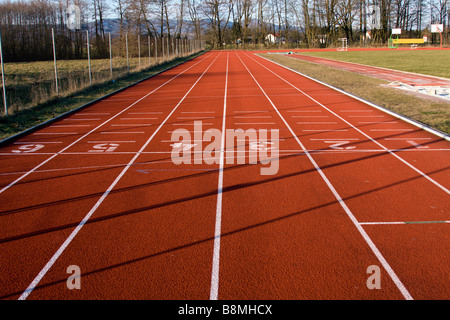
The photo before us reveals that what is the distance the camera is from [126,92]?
20.2 m

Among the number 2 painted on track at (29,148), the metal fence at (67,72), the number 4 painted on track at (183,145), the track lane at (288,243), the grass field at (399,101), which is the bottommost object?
the track lane at (288,243)

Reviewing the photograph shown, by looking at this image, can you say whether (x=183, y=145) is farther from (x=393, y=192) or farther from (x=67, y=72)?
(x=67, y=72)

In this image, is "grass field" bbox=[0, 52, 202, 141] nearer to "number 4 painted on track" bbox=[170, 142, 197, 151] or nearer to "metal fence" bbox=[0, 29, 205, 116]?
"metal fence" bbox=[0, 29, 205, 116]

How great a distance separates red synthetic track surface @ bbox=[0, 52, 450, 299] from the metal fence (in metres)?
5.90

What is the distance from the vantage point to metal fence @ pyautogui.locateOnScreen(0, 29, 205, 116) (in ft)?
56.6

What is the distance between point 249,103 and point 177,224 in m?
11.1

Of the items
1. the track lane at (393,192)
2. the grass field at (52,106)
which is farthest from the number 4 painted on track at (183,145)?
the grass field at (52,106)

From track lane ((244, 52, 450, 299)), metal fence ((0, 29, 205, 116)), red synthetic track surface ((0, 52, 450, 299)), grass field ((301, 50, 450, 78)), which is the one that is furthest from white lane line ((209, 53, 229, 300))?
grass field ((301, 50, 450, 78))

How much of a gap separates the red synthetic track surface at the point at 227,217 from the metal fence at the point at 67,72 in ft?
19.3

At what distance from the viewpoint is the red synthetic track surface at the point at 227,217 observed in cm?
457

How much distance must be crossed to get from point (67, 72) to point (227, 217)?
93.2 ft

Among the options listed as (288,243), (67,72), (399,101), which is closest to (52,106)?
(399,101)

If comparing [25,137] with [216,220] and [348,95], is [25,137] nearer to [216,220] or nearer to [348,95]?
[216,220]

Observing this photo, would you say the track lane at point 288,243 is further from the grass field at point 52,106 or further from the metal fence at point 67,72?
the metal fence at point 67,72
